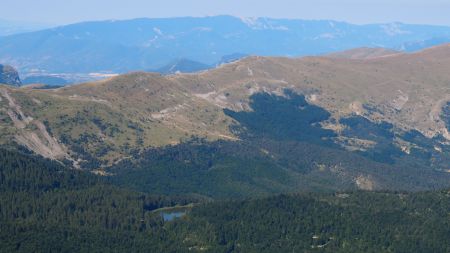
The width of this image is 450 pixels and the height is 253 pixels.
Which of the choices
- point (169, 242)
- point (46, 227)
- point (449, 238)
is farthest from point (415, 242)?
point (46, 227)

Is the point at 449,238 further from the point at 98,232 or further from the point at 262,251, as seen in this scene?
the point at 98,232

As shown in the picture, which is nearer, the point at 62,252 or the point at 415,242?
the point at 62,252

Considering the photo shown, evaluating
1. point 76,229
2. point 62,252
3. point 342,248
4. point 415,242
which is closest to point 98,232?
point 76,229

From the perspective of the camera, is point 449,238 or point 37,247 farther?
point 449,238

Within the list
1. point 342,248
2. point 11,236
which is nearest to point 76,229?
point 11,236

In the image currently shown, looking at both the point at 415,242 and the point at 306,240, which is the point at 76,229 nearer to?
the point at 306,240

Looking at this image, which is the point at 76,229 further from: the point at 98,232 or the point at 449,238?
the point at 449,238

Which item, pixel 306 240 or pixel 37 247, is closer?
pixel 37 247
